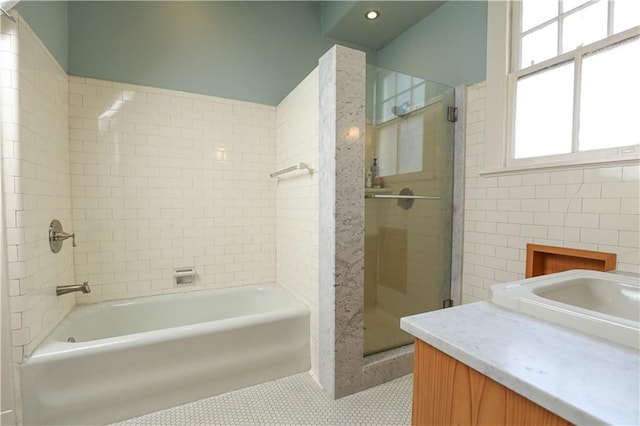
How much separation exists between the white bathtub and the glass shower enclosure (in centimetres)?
61

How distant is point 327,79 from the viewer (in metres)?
1.70

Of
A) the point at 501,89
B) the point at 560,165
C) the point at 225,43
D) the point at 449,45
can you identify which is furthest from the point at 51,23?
the point at 560,165

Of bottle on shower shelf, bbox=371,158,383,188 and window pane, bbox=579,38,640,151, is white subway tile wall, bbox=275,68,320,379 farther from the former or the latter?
window pane, bbox=579,38,640,151

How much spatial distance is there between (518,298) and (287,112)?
2.07 m

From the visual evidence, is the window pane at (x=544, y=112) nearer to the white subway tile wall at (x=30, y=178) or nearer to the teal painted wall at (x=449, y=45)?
the teal painted wall at (x=449, y=45)

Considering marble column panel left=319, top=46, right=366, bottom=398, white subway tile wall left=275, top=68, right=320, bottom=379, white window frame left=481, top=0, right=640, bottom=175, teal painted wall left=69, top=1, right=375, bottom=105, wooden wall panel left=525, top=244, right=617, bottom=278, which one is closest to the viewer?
wooden wall panel left=525, top=244, right=617, bottom=278

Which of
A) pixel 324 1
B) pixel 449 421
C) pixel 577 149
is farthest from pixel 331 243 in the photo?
pixel 324 1

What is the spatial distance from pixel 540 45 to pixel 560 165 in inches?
30.6

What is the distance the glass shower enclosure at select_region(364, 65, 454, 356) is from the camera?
6.33 feet

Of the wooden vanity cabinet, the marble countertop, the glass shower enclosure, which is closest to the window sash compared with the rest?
the glass shower enclosure

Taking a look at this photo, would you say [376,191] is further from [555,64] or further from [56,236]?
[56,236]

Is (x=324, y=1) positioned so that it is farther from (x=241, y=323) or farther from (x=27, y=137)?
(x=241, y=323)

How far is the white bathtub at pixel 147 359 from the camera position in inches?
56.8

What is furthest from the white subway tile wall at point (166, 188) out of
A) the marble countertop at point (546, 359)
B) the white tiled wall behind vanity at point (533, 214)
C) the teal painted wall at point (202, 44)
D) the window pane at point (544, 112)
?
the marble countertop at point (546, 359)
